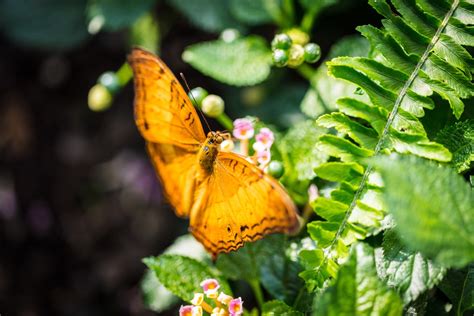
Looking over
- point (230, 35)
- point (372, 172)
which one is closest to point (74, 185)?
point (230, 35)

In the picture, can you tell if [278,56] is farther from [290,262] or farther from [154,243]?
[154,243]

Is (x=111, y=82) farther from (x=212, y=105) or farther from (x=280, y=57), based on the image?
(x=280, y=57)

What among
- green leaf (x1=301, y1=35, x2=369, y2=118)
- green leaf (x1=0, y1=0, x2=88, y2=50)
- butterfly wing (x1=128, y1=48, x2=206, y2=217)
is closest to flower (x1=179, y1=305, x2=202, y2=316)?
butterfly wing (x1=128, y1=48, x2=206, y2=217)

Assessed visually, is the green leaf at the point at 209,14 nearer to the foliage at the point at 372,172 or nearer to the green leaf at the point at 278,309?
the foliage at the point at 372,172

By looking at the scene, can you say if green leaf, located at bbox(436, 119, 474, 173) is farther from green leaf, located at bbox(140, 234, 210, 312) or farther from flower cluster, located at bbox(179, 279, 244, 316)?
green leaf, located at bbox(140, 234, 210, 312)

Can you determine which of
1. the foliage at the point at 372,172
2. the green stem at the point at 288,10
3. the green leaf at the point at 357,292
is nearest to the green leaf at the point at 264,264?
the foliage at the point at 372,172

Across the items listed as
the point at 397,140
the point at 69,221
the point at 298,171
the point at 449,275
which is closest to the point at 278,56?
the point at 298,171
